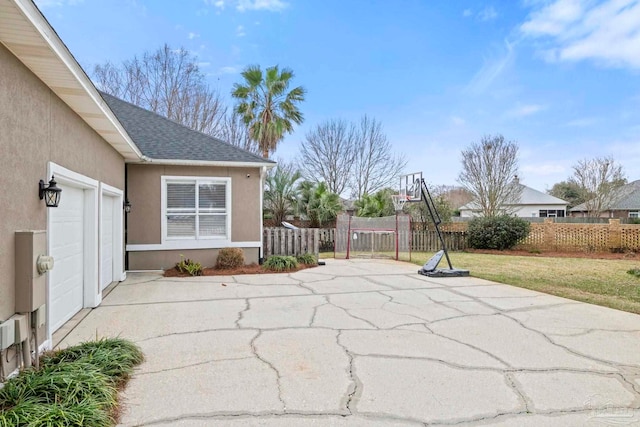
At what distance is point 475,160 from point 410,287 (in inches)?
700

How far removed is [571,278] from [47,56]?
420 inches

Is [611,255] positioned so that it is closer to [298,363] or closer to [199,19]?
[298,363]

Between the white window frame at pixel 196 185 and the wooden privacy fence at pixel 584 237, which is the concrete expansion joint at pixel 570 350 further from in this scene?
the wooden privacy fence at pixel 584 237

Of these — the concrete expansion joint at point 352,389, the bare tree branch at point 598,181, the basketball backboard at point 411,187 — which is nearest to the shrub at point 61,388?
the concrete expansion joint at point 352,389

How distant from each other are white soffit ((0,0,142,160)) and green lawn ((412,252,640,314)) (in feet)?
26.2

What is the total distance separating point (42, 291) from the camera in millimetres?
3484

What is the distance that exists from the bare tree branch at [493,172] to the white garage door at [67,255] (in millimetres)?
21509

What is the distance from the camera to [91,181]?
553 centimetres

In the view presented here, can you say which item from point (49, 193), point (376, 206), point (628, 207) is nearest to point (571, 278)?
point (376, 206)

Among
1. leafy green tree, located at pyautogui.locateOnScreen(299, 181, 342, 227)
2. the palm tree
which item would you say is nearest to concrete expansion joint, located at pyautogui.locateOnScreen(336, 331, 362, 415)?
leafy green tree, located at pyautogui.locateOnScreen(299, 181, 342, 227)

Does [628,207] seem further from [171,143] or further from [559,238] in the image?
[171,143]

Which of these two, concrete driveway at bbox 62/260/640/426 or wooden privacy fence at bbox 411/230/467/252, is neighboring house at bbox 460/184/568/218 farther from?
concrete driveway at bbox 62/260/640/426

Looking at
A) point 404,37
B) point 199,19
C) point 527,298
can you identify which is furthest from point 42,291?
point 199,19

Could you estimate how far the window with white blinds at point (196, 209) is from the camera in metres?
9.30
